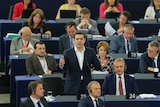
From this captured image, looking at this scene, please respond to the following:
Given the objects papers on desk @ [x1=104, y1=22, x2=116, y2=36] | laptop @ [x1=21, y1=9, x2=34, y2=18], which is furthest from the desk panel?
laptop @ [x1=21, y1=9, x2=34, y2=18]

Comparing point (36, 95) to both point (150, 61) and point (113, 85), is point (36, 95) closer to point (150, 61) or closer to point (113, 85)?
point (113, 85)

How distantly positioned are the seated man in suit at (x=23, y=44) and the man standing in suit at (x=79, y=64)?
4.59ft

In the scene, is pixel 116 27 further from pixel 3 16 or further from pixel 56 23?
pixel 3 16

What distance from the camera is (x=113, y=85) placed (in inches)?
346

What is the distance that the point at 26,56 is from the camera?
9.83 meters

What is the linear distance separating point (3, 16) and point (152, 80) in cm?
467

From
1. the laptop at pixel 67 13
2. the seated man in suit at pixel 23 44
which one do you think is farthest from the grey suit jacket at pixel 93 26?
the seated man in suit at pixel 23 44

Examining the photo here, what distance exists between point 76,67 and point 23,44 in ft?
5.68

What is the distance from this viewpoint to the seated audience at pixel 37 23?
10.8 m

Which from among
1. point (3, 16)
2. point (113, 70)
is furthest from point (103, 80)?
point (3, 16)

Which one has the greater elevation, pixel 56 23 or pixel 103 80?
pixel 56 23

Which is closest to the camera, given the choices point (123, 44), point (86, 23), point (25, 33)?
point (25, 33)

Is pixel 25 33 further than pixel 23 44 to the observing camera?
No

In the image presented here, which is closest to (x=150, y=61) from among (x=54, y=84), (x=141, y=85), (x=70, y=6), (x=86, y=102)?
(x=141, y=85)
